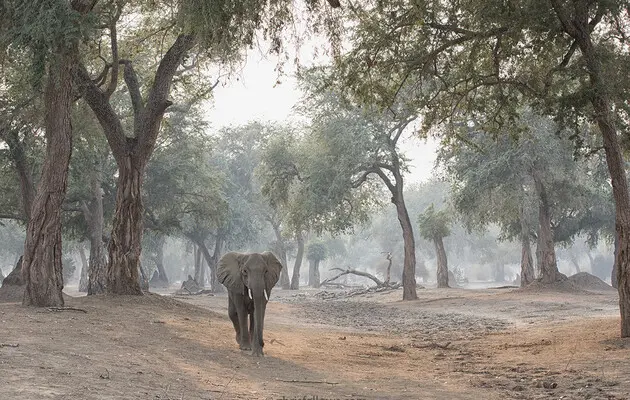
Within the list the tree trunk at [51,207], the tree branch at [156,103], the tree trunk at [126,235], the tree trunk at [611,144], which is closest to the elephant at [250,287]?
the tree trunk at [51,207]

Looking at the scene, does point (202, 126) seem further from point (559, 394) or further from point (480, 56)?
Answer: point (559, 394)

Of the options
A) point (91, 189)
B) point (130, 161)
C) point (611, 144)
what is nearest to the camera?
point (611, 144)

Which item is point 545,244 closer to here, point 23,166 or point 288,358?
point 23,166

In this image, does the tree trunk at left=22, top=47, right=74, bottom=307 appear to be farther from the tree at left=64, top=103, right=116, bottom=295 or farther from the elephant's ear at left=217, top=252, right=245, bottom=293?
the tree at left=64, top=103, right=116, bottom=295

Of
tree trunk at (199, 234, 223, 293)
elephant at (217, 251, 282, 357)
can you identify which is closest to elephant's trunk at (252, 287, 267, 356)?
elephant at (217, 251, 282, 357)

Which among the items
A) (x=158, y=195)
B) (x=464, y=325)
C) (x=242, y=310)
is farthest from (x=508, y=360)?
(x=158, y=195)

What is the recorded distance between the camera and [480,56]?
62.0ft

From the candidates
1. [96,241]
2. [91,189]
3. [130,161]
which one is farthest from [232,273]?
[91,189]

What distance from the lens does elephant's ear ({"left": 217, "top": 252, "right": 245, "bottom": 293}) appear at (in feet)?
46.2

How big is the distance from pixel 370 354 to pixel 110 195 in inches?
1101

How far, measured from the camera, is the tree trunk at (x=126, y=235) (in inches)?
855

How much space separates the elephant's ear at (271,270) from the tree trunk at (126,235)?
349 inches

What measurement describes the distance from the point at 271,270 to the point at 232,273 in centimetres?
81

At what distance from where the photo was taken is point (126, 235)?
858 inches
